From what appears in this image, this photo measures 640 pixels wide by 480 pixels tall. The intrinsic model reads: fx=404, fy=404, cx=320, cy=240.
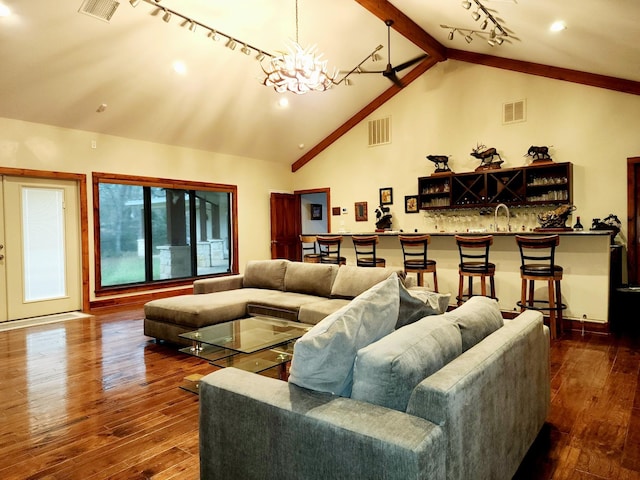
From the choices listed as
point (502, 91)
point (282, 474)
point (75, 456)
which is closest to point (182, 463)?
point (75, 456)

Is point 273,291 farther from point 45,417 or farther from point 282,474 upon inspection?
point 282,474

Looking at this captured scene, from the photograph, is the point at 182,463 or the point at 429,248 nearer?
the point at 182,463

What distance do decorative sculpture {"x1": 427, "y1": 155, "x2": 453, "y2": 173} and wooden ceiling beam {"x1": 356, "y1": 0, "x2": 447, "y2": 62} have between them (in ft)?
5.66

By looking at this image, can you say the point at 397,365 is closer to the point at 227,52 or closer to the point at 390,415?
the point at 390,415

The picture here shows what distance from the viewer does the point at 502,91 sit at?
6.75 m

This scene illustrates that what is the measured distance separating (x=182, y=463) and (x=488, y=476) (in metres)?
1.50

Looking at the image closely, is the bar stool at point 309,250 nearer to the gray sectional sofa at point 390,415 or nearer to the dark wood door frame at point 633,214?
the dark wood door frame at point 633,214

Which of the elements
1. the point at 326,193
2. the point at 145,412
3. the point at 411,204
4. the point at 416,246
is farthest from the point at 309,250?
the point at 145,412

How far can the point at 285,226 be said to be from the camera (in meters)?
9.62

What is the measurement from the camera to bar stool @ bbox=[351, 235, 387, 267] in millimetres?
5919

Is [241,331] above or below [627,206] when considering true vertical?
below

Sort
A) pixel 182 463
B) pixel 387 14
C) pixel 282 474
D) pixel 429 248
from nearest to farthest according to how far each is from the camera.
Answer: pixel 282 474 → pixel 182 463 → pixel 387 14 → pixel 429 248

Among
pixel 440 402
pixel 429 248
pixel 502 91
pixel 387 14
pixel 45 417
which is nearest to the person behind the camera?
pixel 440 402

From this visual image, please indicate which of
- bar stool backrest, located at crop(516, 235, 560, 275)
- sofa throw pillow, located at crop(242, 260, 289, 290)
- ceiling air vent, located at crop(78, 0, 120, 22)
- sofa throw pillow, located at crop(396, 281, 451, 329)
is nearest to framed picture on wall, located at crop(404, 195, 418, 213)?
bar stool backrest, located at crop(516, 235, 560, 275)
